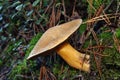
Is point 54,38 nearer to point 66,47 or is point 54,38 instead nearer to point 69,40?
point 66,47

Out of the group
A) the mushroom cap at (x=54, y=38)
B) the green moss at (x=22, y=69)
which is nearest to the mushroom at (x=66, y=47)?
the mushroom cap at (x=54, y=38)

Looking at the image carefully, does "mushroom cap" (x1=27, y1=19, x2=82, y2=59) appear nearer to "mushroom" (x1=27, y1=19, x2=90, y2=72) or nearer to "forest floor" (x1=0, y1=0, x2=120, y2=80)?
"mushroom" (x1=27, y1=19, x2=90, y2=72)

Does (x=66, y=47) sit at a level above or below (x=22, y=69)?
above

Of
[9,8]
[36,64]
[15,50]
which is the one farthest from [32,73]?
[9,8]

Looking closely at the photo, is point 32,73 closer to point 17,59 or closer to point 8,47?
point 17,59

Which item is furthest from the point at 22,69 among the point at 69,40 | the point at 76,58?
the point at 76,58

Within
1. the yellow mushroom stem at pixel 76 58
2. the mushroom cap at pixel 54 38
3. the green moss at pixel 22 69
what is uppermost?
the mushroom cap at pixel 54 38

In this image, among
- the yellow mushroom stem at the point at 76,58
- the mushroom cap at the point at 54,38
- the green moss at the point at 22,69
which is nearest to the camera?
the mushroom cap at the point at 54,38

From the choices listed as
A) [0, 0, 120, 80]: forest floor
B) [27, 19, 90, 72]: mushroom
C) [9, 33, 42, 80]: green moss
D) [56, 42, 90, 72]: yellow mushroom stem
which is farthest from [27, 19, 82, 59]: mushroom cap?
[9, 33, 42, 80]: green moss

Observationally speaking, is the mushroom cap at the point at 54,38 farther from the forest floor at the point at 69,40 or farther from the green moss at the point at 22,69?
the green moss at the point at 22,69
